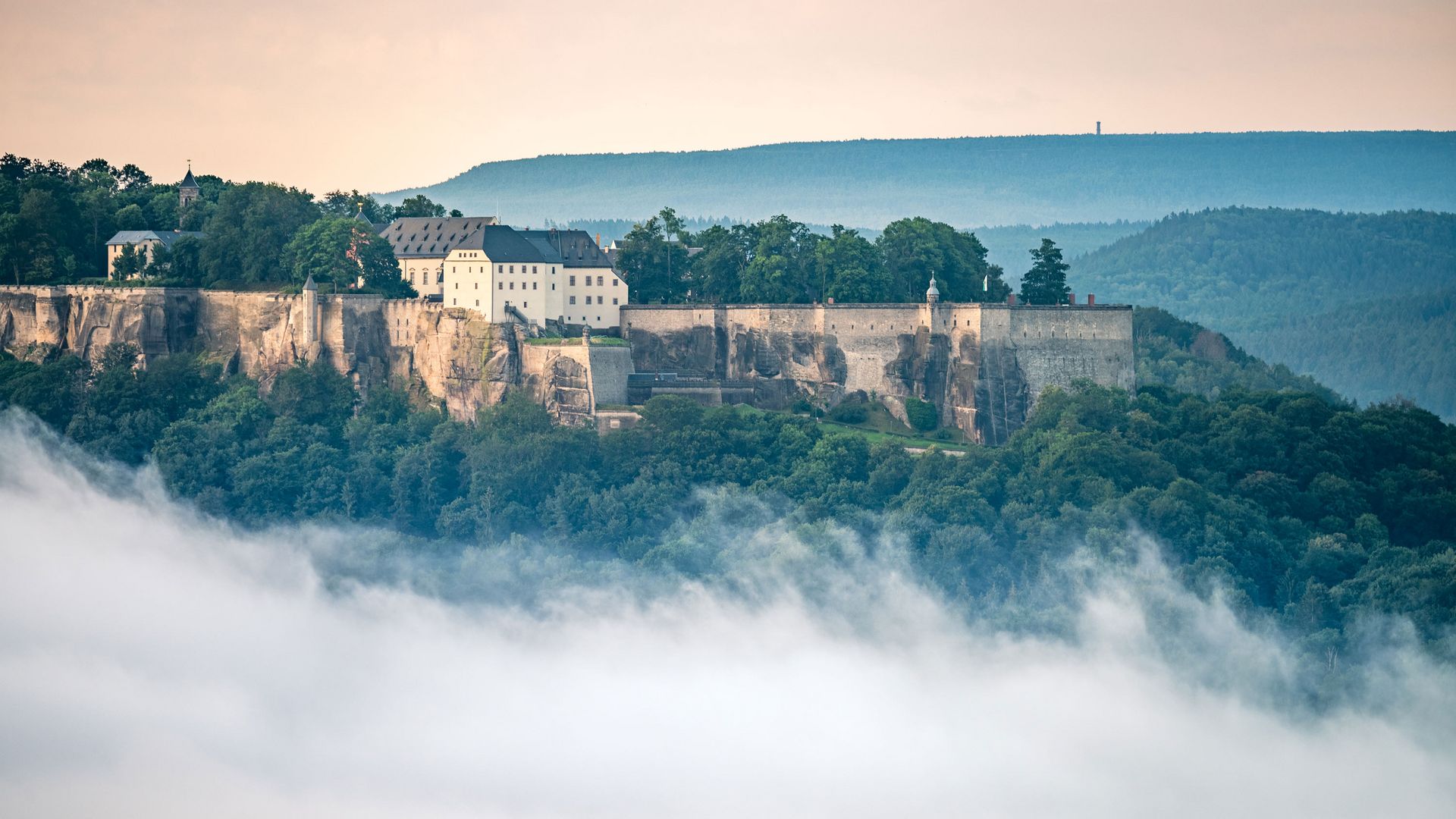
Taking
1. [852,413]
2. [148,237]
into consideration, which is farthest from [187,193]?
[852,413]

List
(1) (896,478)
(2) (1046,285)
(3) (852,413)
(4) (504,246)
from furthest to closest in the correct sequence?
(2) (1046,285), (4) (504,246), (3) (852,413), (1) (896,478)

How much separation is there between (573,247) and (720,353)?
657 cm

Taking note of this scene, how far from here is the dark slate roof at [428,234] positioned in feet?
276

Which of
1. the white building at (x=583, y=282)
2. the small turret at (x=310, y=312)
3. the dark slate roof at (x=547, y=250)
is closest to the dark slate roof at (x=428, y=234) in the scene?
the dark slate roof at (x=547, y=250)

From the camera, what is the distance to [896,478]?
76.9 meters

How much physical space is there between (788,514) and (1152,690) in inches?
539

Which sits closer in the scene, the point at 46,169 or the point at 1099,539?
the point at 1099,539

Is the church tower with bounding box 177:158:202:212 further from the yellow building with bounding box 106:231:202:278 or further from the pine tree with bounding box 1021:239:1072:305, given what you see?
the pine tree with bounding box 1021:239:1072:305

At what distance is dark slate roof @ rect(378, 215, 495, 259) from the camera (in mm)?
84125

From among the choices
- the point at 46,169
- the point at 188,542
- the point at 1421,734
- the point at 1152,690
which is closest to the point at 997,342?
the point at 1152,690

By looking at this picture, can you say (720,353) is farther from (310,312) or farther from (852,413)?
(310,312)

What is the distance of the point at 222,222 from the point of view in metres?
88.9

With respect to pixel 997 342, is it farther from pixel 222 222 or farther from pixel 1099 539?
pixel 222 222

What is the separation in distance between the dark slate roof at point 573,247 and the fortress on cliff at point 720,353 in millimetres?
2173
